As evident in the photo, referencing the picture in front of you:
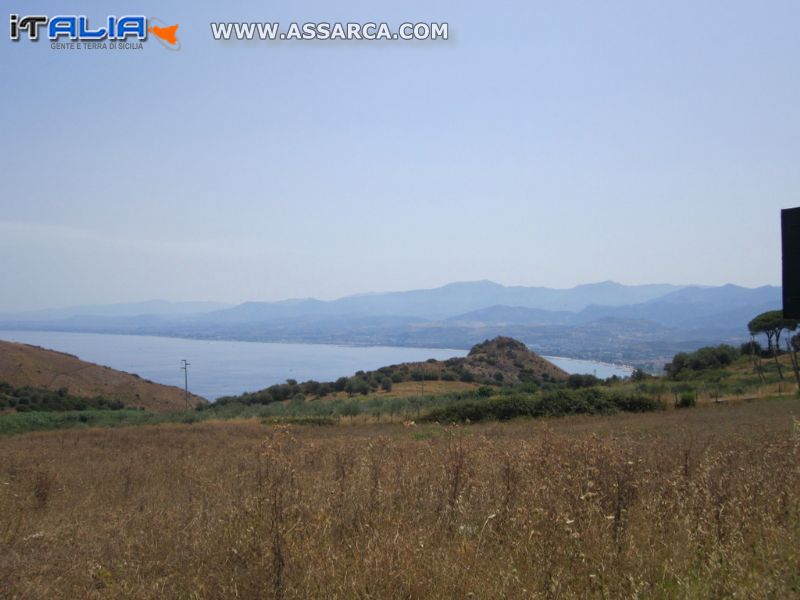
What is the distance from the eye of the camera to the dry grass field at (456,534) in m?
3.66

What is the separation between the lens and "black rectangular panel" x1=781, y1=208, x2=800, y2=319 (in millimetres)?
5930

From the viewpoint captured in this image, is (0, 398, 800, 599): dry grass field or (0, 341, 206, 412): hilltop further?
(0, 341, 206, 412): hilltop

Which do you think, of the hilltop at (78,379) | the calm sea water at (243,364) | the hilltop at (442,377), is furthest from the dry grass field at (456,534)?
the calm sea water at (243,364)

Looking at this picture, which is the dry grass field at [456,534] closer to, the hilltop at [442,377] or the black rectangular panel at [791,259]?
the black rectangular panel at [791,259]

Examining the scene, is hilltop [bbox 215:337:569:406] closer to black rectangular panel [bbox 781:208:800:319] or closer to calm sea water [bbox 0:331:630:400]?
calm sea water [bbox 0:331:630:400]

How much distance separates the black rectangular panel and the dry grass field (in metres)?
1.39

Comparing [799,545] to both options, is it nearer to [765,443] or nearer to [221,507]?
[765,443]

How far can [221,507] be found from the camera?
5988mm

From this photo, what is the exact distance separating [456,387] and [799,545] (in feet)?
158

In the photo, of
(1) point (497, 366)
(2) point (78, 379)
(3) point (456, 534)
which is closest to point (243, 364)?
(2) point (78, 379)

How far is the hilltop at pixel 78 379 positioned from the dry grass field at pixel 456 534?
194ft

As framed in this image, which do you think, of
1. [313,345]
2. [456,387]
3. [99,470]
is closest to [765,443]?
[99,470]

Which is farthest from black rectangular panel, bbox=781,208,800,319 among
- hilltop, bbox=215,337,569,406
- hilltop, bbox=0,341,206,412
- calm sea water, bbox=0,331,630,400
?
calm sea water, bbox=0,331,630,400

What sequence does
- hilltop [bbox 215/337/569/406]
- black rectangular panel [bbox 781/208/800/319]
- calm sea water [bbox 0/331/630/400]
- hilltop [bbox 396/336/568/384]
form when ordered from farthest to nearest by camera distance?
1. calm sea water [bbox 0/331/630/400]
2. hilltop [bbox 396/336/568/384]
3. hilltop [bbox 215/337/569/406]
4. black rectangular panel [bbox 781/208/800/319]
